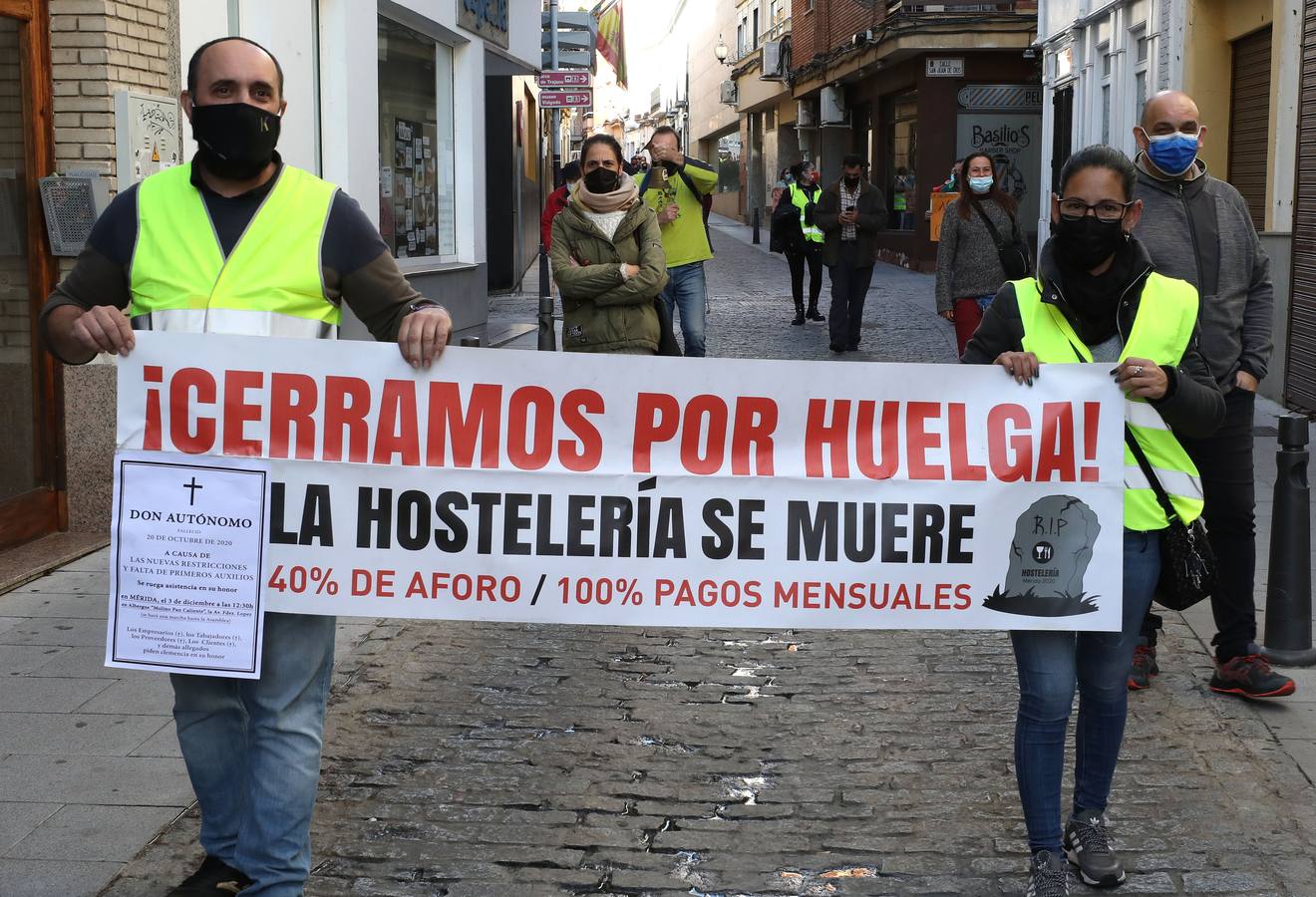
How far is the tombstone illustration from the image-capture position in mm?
4020

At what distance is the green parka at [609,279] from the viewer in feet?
25.9

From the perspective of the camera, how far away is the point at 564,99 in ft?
61.5

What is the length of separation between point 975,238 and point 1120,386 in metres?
6.66

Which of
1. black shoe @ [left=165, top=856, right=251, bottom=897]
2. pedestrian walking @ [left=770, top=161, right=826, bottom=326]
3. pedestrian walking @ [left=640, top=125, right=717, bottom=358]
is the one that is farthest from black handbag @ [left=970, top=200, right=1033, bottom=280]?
pedestrian walking @ [left=770, top=161, right=826, bottom=326]

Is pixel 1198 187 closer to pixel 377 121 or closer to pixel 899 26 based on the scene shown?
pixel 377 121

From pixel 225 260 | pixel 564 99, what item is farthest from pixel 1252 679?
pixel 564 99

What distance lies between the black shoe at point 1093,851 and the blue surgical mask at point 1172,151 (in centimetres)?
230

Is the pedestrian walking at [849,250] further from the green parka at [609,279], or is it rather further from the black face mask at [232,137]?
the black face mask at [232,137]

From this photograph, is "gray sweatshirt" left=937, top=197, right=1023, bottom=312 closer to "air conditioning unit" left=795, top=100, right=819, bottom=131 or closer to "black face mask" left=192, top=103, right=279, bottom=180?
"black face mask" left=192, top=103, right=279, bottom=180

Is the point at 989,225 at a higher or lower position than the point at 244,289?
higher

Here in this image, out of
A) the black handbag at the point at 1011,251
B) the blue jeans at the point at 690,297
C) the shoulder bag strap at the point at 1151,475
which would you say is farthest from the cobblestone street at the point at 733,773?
the blue jeans at the point at 690,297

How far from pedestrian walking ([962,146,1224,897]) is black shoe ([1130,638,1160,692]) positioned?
172 cm

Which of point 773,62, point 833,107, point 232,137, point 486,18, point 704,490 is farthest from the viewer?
point 773,62

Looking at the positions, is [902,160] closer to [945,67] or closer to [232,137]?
[945,67]
